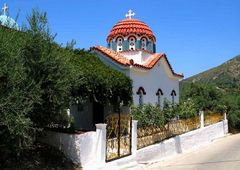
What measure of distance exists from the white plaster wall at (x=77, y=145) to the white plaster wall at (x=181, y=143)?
119 inches

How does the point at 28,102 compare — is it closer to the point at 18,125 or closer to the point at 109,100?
the point at 18,125

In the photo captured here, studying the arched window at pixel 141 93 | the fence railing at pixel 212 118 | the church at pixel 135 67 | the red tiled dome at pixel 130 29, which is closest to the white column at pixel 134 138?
the church at pixel 135 67

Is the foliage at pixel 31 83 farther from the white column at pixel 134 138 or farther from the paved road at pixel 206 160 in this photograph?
the paved road at pixel 206 160

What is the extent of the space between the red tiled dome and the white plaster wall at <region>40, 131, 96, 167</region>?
44.2ft

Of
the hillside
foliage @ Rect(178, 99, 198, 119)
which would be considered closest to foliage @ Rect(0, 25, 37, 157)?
foliage @ Rect(178, 99, 198, 119)

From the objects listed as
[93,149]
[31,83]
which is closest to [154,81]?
[93,149]

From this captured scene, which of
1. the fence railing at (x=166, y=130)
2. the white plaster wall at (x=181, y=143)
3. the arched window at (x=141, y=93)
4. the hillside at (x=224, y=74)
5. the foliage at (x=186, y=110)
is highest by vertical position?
the hillside at (x=224, y=74)

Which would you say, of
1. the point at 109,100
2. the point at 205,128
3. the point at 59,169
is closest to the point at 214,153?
the point at 205,128

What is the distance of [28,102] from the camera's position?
399 inches

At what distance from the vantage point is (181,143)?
1912 cm

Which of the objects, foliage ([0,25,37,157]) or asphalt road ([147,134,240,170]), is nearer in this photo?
foliage ([0,25,37,157])

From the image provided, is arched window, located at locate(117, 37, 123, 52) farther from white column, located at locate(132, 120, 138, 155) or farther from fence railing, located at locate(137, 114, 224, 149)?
white column, located at locate(132, 120, 138, 155)

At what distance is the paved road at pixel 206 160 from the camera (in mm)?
14609

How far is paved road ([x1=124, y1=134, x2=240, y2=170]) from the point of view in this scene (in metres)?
14.6
